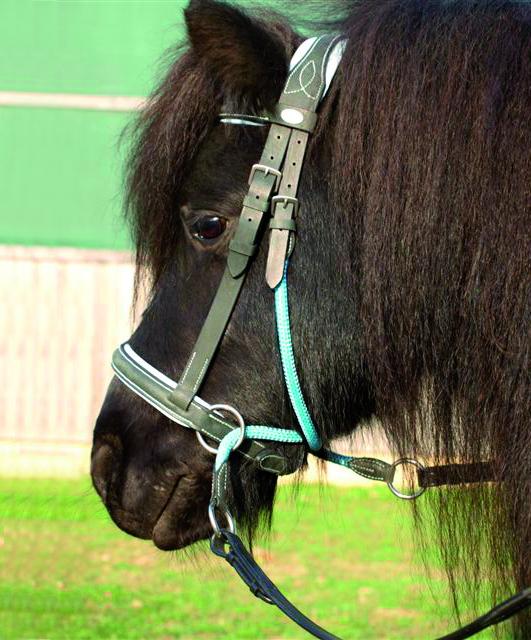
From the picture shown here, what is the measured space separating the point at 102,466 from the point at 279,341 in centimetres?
56

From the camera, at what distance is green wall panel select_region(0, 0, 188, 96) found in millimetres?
9016

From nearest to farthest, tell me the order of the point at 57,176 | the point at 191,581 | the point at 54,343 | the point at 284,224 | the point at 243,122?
the point at 284,224
the point at 243,122
the point at 191,581
the point at 54,343
the point at 57,176

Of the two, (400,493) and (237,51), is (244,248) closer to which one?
(237,51)

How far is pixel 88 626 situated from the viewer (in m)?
4.91

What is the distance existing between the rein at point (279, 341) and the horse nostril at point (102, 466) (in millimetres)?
179

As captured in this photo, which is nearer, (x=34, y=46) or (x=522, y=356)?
(x=522, y=356)

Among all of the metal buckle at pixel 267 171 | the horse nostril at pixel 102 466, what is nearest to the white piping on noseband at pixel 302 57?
the metal buckle at pixel 267 171

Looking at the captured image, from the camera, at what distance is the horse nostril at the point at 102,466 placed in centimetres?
242

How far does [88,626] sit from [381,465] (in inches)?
116

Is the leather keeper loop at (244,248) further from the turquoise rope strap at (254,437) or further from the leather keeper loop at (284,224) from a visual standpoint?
the turquoise rope strap at (254,437)

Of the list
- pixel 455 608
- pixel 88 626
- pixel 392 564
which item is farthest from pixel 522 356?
pixel 392 564

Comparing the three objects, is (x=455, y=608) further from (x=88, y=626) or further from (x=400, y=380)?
(x=88, y=626)

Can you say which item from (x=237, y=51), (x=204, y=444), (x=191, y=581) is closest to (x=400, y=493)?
(x=204, y=444)

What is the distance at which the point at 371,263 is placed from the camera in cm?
214
